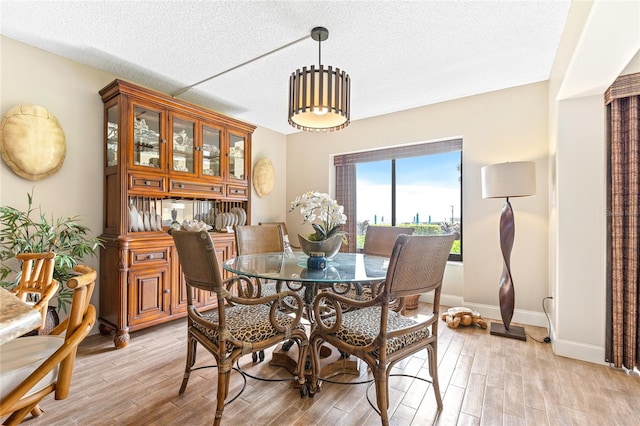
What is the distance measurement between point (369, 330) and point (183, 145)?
2.73m

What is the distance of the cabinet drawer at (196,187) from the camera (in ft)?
10.3

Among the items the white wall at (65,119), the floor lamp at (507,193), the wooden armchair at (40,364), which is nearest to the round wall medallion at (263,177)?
the white wall at (65,119)

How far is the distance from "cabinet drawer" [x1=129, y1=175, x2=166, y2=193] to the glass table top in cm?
124

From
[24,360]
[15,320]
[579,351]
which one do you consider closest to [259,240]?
[24,360]

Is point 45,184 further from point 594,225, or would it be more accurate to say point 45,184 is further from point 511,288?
point 594,225

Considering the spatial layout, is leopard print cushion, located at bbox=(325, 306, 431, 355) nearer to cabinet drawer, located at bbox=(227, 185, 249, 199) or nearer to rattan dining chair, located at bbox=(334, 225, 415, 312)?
rattan dining chair, located at bbox=(334, 225, 415, 312)

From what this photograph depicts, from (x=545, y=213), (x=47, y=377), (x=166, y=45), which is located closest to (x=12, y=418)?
(x=47, y=377)

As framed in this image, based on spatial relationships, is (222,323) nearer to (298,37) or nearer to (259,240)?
(259,240)

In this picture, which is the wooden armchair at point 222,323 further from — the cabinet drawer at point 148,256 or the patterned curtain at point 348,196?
the patterned curtain at point 348,196

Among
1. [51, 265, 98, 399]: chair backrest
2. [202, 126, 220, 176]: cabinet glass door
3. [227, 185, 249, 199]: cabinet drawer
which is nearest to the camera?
[51, 265, 98, 399]: chair backrest

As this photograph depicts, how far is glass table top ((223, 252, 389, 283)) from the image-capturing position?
177 cm

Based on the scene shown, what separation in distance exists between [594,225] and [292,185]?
3.79 m

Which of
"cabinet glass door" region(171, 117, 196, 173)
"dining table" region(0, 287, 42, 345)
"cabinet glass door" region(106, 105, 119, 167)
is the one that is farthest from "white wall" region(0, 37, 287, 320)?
"dining table" region(0, 287, 42, 345)

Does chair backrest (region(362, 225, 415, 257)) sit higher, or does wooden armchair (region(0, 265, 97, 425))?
chair backrest (region(362, 225, 415, 257))
